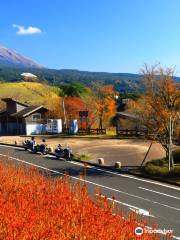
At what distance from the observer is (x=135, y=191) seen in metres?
23.2

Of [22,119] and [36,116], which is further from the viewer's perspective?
[36,116]

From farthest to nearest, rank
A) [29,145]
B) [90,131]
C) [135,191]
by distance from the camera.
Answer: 1. [90,131]
2. [29,145]
3. [135,191]

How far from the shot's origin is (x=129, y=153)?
37875 mm

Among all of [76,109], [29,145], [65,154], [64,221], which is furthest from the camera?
[76,109]


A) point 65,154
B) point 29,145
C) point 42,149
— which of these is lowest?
point 65,154

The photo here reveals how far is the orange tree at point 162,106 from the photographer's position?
1196 inches

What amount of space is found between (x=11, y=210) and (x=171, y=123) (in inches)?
896

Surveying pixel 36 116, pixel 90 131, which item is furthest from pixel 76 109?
pixel 90 131

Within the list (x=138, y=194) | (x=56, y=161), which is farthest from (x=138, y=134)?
(x=138, y=194)

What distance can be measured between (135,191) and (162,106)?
30.7ft

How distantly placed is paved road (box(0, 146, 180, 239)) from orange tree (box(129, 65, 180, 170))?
4608 millimetres

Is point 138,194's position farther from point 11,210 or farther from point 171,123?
point 11,210

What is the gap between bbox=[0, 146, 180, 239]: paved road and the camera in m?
17.9

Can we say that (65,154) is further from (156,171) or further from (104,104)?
(104,104)
